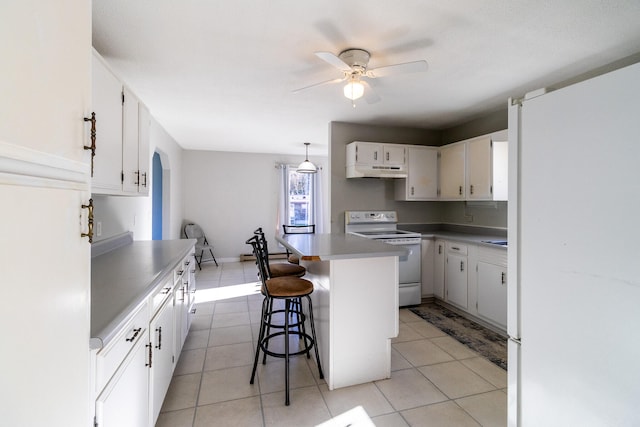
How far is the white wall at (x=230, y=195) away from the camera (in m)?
6.33

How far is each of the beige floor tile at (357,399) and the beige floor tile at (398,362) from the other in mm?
318

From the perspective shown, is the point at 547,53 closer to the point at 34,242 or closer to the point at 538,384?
the point at 538,384

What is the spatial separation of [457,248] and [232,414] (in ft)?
9.61

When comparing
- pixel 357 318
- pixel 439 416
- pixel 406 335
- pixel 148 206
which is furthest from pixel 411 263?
pixel 148 206

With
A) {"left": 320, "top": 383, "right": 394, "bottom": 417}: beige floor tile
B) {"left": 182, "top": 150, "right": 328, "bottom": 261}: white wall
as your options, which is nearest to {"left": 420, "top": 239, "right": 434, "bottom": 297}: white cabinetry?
{"left": 320, "top": 383, "right": 394, "bottom": 417}: beige floor tile

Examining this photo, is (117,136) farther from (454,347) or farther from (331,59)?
(454,347)

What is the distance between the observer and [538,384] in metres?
1.02

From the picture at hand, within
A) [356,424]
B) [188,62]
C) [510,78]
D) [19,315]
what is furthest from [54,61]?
[510,78]

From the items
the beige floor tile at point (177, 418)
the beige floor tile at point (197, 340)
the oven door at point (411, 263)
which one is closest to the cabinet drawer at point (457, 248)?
the oven door at point (411, 263)

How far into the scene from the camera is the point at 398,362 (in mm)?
2432

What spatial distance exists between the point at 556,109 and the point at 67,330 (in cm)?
157

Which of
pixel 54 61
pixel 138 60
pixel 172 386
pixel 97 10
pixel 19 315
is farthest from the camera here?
pixel 138 60

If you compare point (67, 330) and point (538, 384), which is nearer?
point (67, 330)

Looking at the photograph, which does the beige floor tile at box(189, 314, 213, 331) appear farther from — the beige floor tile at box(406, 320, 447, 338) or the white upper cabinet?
the white upper cabinet
